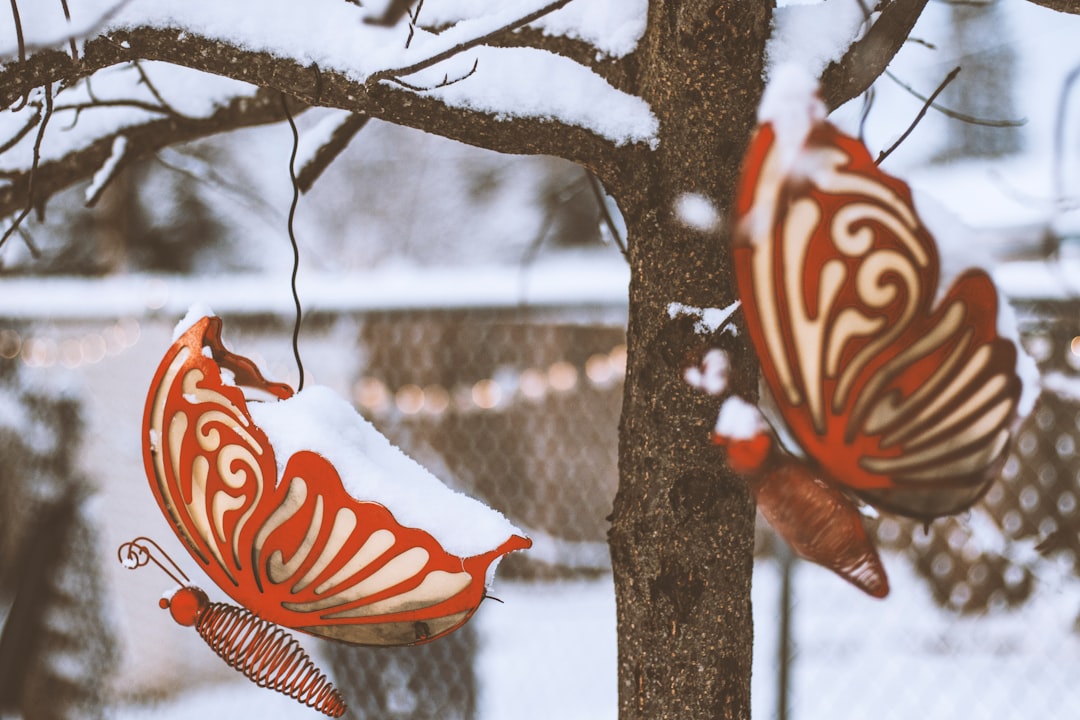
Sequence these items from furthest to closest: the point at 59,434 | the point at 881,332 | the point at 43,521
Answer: the point at 59,434 → the point at 43,521 → the point at 881,332

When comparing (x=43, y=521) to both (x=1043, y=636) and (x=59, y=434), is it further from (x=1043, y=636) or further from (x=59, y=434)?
(x=1043, y=636)

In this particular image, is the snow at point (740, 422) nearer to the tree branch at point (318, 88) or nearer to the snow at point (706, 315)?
the snow at point (706, 315)

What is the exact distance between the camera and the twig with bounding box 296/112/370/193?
1208 millimetres

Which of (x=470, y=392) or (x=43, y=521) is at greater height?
(x=470, y=392)

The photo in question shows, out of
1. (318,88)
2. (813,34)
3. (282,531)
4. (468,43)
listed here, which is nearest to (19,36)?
(318,88)

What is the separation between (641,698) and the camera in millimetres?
914

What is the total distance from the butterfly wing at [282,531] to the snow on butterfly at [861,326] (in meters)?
0.30

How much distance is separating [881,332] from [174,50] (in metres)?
0.74

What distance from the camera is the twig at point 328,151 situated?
121 centimetres

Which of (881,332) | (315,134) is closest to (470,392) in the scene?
(315,134)

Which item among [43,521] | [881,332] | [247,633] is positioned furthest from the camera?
[43,521]

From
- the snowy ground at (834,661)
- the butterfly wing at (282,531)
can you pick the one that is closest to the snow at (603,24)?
the butterfly wing at (282,531)

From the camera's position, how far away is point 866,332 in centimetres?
62

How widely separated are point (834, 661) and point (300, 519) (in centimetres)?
222
